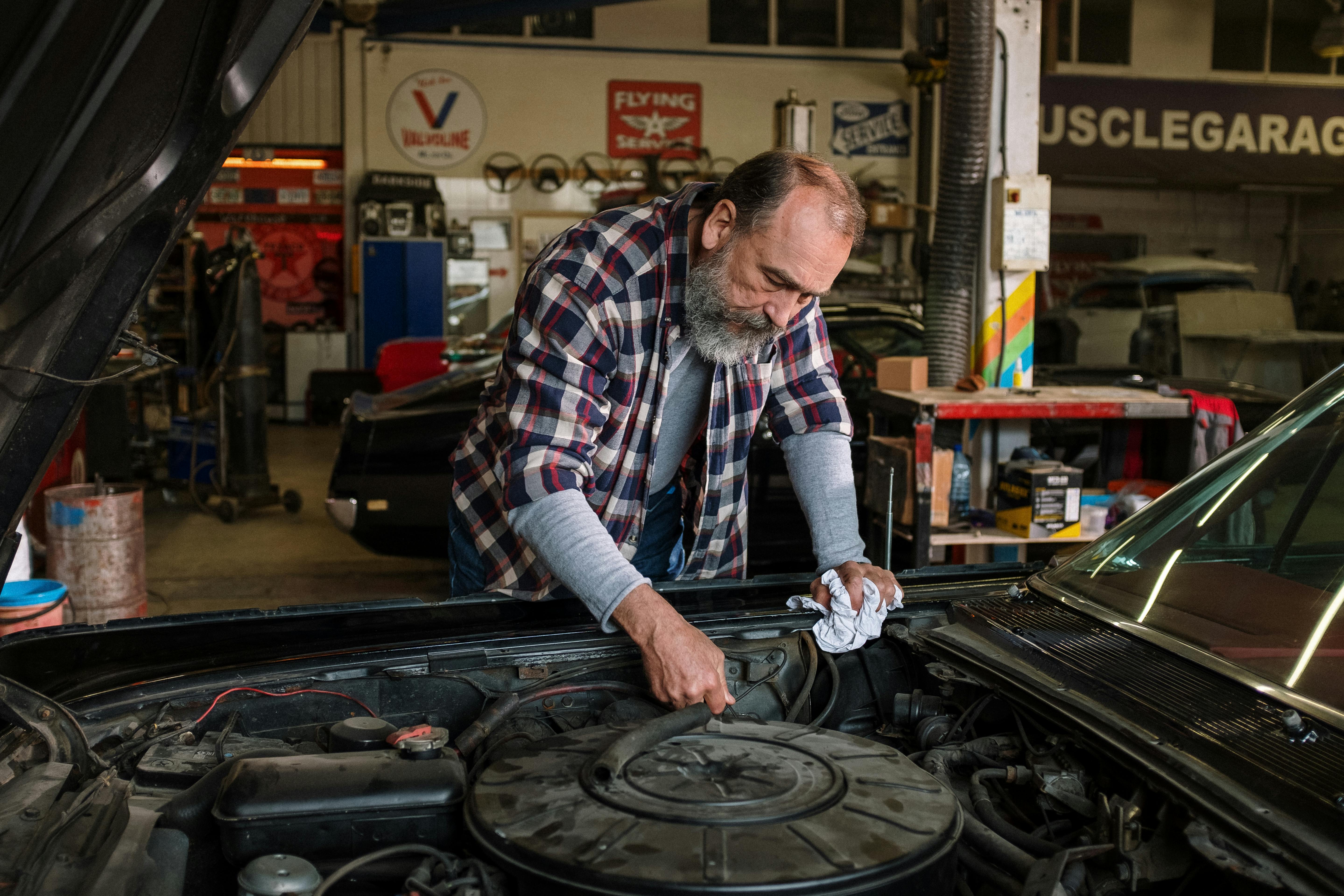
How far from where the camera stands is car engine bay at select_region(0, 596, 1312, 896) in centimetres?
99

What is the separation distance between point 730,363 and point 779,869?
1.05 m

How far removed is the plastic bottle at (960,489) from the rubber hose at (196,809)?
3059 mm

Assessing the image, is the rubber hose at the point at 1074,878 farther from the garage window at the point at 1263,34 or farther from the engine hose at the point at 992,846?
the garage window at the point at 1263,34

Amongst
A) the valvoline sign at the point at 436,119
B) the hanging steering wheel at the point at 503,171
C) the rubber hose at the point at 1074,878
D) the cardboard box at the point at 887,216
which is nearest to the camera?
the rubber hose at the point at 1074,878

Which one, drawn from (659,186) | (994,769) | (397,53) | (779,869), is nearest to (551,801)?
(779,869)

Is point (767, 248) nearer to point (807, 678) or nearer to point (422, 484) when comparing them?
point (807, 678)

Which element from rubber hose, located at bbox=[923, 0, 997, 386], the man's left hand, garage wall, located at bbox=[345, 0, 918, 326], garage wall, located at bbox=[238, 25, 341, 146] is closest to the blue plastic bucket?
the man's left hand

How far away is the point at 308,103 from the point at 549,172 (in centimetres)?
279

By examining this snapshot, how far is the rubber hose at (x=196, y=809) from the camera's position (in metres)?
1.17

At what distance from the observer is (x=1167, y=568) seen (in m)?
Answer: 1.50

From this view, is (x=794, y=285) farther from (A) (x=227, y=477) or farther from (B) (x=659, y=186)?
(B) (x=659, y=186)

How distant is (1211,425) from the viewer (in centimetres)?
371

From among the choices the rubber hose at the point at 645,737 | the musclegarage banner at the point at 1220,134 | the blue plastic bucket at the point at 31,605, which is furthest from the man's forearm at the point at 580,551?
the musclegarage banner at the point at 1220,134

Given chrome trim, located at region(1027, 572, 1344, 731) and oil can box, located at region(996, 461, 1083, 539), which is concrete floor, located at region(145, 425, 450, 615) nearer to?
oil can box, located at region(996, 461, 1083, 539)
